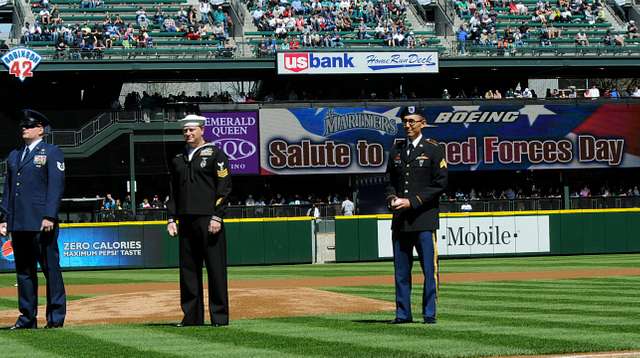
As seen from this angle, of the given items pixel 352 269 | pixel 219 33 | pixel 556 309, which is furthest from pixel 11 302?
pixel 219 33

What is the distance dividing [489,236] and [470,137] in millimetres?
8776

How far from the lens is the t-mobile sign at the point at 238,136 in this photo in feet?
137

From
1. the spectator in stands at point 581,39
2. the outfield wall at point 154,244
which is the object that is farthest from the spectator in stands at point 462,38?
the outfield wall at point 154,244

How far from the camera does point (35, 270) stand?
10602mm

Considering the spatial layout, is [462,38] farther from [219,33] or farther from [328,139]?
[219,33]

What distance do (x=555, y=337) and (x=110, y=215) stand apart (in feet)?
84.9

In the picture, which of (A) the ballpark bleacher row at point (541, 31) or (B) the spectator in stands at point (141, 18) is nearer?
(B) the spectator in stands at point (141, 18)

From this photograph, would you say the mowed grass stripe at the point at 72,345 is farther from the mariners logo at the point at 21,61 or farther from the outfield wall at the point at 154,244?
the mariners logo at the point at 21,61

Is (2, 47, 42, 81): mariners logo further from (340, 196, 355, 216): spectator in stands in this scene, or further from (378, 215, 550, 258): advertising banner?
(378, 215, 550, 258): advertising banner

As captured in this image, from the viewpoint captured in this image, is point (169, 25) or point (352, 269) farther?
point (169, 25)

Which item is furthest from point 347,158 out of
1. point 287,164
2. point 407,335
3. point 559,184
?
point 407,335

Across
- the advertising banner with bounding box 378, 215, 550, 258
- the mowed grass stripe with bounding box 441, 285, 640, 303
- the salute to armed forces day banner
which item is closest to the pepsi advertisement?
the advertising banner with bounding box 378, 215, 550, 258

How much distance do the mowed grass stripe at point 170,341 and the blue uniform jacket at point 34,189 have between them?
1109 millimetres

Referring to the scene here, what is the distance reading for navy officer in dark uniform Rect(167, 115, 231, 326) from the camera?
1024 centimetres
